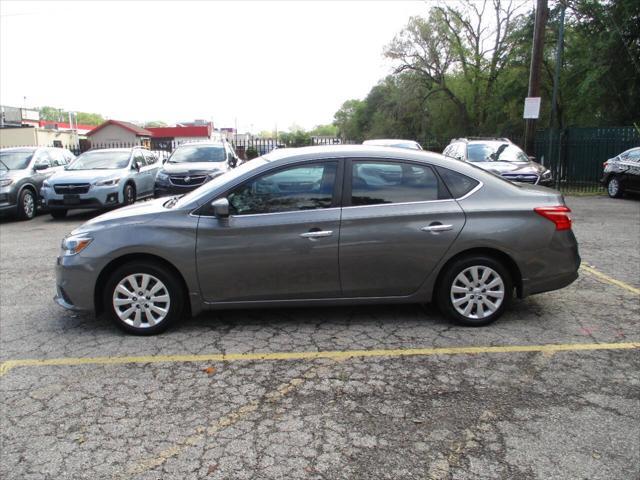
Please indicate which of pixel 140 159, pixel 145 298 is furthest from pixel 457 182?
pixel 140 159

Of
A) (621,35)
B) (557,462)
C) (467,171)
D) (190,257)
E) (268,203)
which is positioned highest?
(621,35)

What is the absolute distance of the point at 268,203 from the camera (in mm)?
4715

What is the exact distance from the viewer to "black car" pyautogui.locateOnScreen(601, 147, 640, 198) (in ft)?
47.5

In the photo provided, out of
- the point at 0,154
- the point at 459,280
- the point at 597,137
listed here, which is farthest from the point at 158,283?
the point at 597,137

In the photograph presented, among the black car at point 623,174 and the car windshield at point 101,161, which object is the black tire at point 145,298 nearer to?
the car windshield at point 101,161

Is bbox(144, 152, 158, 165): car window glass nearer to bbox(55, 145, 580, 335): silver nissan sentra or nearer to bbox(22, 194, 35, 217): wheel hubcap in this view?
bbox(22, 194, 35, 217): wheel hubcap

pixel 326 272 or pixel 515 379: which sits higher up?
pixel 326 272

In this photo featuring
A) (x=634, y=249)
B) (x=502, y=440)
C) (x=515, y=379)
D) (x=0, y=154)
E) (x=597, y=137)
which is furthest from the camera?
(x=597, y=137)

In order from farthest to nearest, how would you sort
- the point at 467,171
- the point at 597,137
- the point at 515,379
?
the point at 597,137 < the point at 467,171 < the point at 515,379

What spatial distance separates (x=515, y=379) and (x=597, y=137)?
55.2 ft

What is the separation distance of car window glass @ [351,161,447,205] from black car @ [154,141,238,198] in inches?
311

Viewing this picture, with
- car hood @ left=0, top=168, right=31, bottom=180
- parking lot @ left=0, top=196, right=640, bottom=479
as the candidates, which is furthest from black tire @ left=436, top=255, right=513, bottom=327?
car hood @ left=0, top=168, right=31, bottom=180

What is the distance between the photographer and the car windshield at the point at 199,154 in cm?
1387

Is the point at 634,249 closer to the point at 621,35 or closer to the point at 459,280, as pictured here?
the point at 459,280
